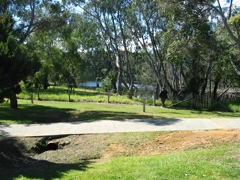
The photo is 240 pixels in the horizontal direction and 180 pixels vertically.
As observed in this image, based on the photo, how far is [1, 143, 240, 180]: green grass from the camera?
20.3 feet

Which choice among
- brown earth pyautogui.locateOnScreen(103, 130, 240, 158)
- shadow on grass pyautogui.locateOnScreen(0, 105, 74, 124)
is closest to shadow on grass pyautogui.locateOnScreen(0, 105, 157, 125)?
shadow on grass pyautogui.locateOnScreen(0, 105, 74, 124)

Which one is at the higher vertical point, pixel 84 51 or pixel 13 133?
pixel 84 51

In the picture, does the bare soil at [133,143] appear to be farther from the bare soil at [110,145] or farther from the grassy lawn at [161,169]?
the grassy lawn at [161,169]

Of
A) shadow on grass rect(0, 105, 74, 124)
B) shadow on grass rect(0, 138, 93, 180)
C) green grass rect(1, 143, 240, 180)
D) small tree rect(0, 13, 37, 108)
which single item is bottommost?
shadow on grass rect(0, 138, 93, 180)

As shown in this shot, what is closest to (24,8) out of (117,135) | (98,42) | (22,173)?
(117,135)

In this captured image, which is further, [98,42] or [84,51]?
[84,51]

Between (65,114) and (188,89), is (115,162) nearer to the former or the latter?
(65,114)

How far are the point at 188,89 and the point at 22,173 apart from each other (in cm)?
2532

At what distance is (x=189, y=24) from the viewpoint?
19.6m

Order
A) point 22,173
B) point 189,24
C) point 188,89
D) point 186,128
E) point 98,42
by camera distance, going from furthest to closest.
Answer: point 98,42 → point 188,89 → point 189,24 → point 186,128 → point 22,173

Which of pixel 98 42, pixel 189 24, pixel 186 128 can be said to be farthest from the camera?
pixel 98 42

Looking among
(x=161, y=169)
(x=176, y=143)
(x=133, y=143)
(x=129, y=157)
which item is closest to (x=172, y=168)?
(x=161, y=169)

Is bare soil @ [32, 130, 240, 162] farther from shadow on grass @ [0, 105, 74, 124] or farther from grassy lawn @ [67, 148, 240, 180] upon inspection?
shadow on grass @ [0, 105, 74, 124]

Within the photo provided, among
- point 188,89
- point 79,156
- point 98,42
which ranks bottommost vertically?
point 79,156
